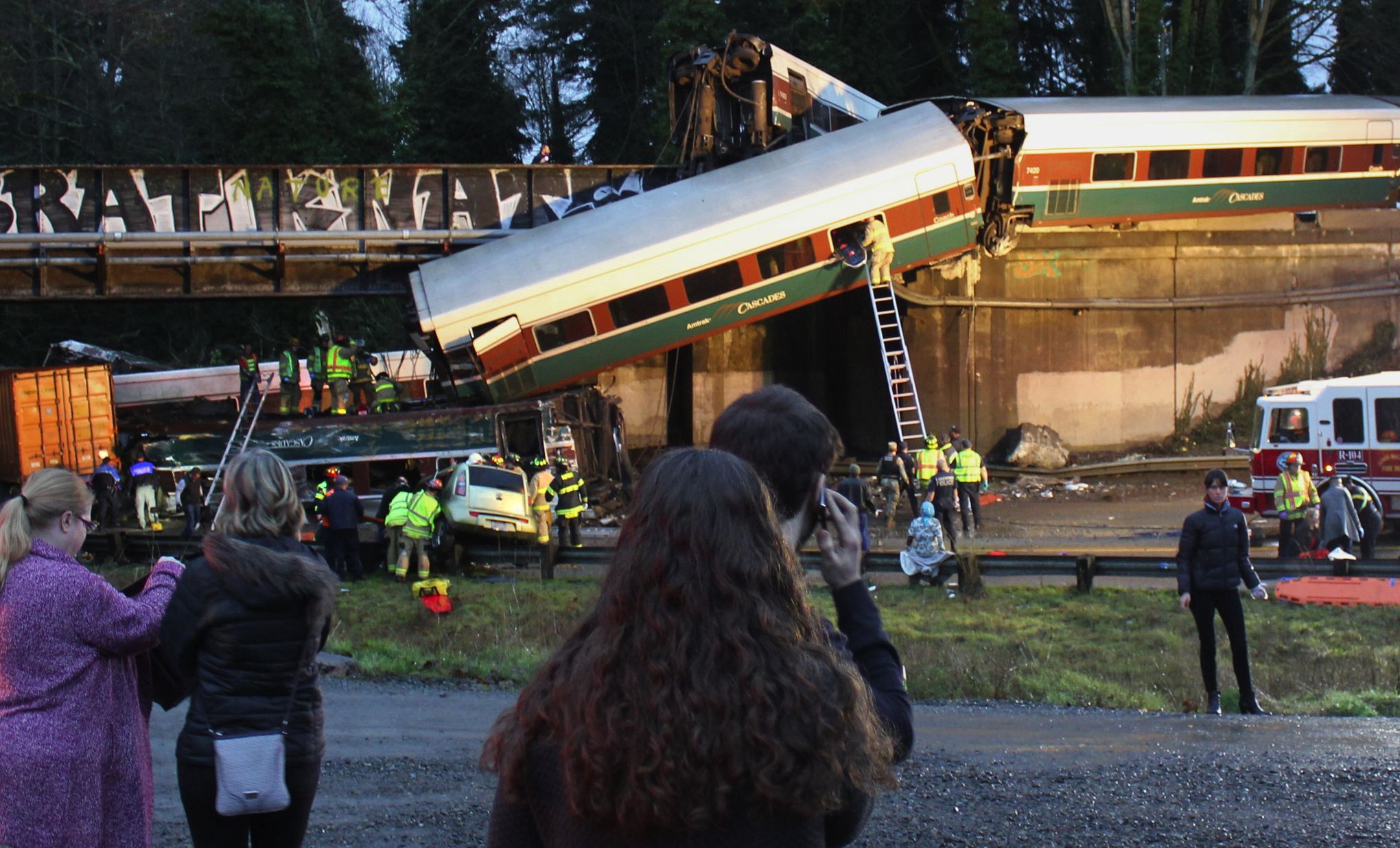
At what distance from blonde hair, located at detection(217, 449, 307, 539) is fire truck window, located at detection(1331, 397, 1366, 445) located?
63.2 feet

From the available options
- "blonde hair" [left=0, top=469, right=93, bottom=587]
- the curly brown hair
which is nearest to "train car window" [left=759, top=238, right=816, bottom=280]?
"blonde hair" [left=0, top=469, right=93, bottom=587]

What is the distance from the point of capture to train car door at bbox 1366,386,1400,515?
19562 mm

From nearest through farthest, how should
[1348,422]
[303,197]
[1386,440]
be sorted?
1. [1386,440]
2. [1348,422]
3. [303,197]

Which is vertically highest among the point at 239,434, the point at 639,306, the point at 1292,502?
the point at 639,306

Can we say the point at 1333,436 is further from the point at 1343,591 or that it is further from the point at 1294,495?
the point at 1343,591

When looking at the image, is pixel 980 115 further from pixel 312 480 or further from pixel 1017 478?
pixel 312 480

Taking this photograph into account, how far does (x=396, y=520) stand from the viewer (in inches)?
659

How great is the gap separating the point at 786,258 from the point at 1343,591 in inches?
438

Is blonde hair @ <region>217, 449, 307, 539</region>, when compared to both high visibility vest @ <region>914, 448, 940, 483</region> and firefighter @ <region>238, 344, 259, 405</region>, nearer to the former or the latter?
high visibility vest @ <region>914, 448, 940, 483</region>

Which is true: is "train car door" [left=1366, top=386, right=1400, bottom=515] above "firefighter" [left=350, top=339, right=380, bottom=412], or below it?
below

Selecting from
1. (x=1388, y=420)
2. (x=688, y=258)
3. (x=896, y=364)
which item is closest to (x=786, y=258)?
(x=688, y=258)

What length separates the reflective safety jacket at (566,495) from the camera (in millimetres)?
18484

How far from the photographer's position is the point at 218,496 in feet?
68.8


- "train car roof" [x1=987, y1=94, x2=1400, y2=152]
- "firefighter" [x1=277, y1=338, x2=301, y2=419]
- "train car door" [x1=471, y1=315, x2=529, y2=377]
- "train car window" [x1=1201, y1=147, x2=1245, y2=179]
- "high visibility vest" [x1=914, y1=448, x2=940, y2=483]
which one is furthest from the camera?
"train car window" [x1=1201, y1=147, x2=1245, y2=179]
